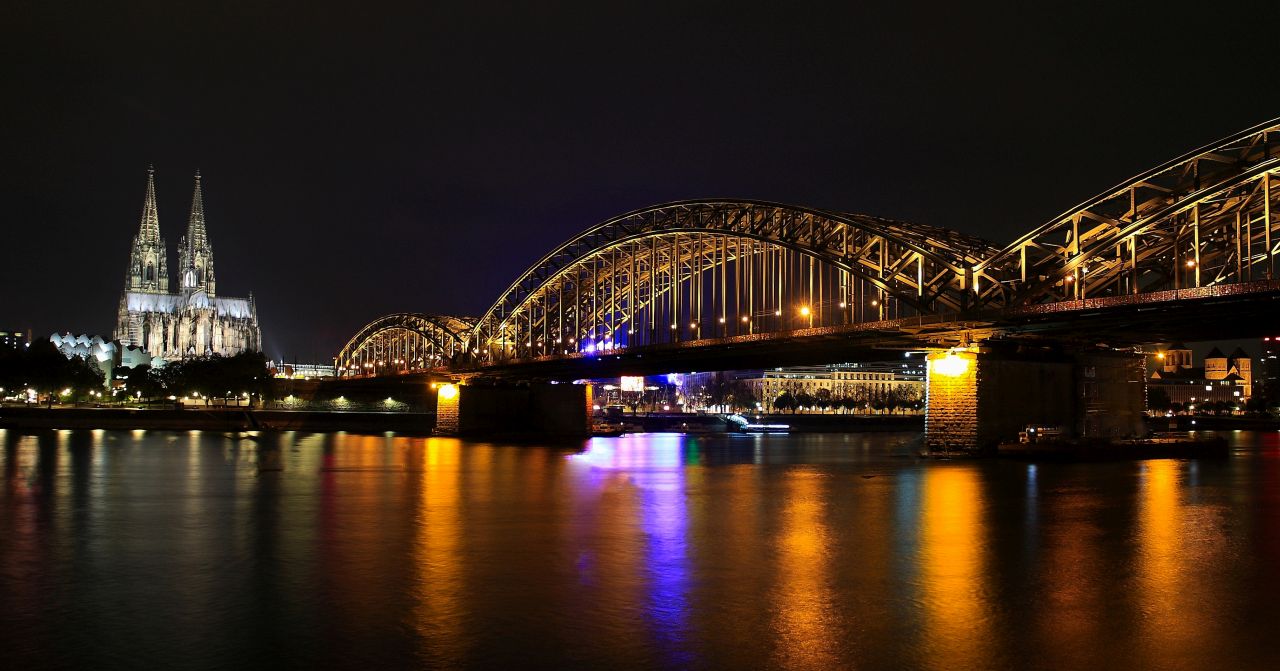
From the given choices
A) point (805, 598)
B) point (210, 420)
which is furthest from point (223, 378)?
point (805, 598)

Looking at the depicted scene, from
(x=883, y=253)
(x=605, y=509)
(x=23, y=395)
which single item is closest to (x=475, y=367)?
(x=883, y=253)

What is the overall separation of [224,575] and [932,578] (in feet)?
36.8

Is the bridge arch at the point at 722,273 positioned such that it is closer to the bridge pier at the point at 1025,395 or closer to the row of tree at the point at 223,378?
the bridge pier at the point at 1025,395

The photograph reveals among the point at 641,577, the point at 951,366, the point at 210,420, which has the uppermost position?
the point at 951,366

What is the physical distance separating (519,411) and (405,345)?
4872cm

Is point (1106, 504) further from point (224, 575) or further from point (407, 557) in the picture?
point (224, 575)

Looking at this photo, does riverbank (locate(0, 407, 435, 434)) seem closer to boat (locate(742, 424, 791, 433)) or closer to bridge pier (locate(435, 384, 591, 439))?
bridge pier (locate(435, 384, 591, 439))

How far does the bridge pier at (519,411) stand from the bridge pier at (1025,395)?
181 feet

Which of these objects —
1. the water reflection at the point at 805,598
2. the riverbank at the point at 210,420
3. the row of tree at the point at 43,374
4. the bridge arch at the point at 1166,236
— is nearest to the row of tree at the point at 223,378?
the row of tree at the point at 43,374

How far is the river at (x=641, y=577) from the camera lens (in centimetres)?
1282

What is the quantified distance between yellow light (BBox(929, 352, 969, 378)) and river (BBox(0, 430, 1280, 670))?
732 inches

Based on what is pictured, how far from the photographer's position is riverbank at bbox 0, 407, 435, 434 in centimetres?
10788

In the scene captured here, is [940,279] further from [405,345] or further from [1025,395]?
[405,345]

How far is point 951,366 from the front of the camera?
55.3 metres
